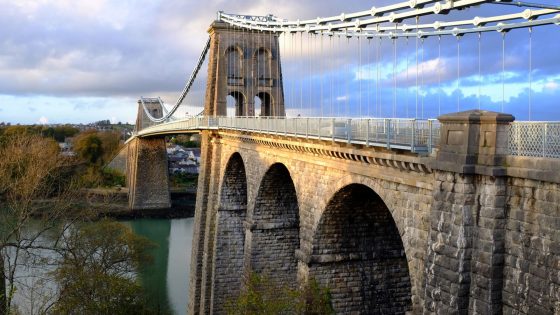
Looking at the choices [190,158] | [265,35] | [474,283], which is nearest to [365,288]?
[474,283]

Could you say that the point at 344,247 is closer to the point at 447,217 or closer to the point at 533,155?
the point at 447,217

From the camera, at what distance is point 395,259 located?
14.0 metres

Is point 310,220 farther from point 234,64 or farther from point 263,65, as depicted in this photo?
point 263,65

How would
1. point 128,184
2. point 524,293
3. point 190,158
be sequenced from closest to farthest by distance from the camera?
point 524,293, point 128,184, point 190,158

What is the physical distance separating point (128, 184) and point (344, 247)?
1640 inches

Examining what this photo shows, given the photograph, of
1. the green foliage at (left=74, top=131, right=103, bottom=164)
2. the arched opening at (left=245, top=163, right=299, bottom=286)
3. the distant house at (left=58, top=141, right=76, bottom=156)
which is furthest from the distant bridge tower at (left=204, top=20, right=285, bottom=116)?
the green foliage at (left=74, top=131, right=103, bottom=164)

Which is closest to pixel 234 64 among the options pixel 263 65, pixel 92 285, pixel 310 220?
pixel 263 65

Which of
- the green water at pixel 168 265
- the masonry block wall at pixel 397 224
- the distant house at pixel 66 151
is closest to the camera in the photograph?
the masonry block wall at pixel 397 224

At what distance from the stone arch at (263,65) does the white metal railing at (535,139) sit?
20885 millimetres

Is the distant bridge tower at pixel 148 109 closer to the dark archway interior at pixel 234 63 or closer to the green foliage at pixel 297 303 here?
the dark archway interior at pixel 234 63

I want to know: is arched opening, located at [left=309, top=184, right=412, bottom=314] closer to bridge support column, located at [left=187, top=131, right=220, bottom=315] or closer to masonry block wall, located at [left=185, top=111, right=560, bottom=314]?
masonry block wall, located at [left=185, top=111, right=560, bottom=314]

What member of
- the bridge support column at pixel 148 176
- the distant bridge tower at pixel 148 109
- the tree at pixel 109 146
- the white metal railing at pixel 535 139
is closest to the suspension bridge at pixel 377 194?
the white metal railing at pixel 535 139

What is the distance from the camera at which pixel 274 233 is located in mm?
18500

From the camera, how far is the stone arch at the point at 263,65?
27609mm
